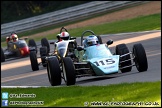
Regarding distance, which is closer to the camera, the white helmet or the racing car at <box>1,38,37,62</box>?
the white helmet

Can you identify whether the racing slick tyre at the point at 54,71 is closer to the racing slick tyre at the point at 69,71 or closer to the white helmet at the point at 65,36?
the racing slick tyre at the point at 69,71

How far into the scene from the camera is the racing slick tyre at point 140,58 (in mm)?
15742

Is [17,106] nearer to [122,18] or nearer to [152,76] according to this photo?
[152,76]

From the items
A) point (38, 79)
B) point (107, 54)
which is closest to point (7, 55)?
point (38, 79)

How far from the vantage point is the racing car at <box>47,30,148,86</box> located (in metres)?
15.0

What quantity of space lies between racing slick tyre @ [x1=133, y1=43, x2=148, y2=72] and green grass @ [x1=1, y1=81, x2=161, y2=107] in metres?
2.82

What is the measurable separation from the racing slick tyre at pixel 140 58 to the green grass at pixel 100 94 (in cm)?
282

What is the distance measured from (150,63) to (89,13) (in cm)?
3592

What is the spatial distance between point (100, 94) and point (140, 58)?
4.37m

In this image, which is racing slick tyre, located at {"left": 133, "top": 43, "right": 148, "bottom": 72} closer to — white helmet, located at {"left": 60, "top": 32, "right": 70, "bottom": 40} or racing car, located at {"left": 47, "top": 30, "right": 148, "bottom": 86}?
racing car, located at {"left": 47, "top": 30, "right": 148, "bottom": 86}

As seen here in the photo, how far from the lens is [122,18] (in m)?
47.6

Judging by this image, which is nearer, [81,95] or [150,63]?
A: [81,95]

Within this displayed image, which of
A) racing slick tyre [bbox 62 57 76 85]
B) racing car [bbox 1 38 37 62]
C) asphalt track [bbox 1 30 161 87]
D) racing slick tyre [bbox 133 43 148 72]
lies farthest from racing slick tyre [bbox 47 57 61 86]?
racing car [bbox 1 38 37 62]

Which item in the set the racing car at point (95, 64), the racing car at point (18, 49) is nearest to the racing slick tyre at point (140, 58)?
the racing car at point (95, 64)
